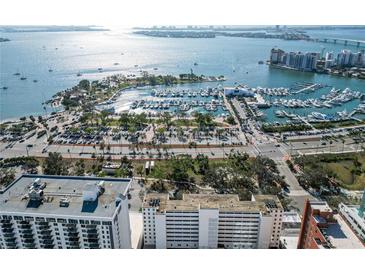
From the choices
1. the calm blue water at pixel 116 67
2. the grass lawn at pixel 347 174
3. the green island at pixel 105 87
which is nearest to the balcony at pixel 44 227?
the grass lawn at pixel 347 174

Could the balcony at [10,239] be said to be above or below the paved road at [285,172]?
above

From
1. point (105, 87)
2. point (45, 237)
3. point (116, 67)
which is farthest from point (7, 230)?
point (116, 67)

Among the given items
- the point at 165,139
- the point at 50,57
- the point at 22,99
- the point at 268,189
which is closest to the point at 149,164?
the point at 165,139

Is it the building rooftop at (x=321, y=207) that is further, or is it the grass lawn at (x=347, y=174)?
the grass lawn at (x=347, y=174)

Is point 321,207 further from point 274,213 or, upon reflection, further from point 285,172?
point 285,172

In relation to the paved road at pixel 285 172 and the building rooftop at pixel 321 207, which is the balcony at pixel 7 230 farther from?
the paved road at pixel 285 172

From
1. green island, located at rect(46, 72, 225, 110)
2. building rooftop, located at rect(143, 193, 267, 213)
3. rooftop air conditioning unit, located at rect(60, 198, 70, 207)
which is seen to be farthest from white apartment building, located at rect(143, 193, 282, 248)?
green island, located at rect(46, 72, 225, 110)

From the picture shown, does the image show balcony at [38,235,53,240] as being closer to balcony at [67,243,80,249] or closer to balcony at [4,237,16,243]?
balcony at [67,243,80,249]
